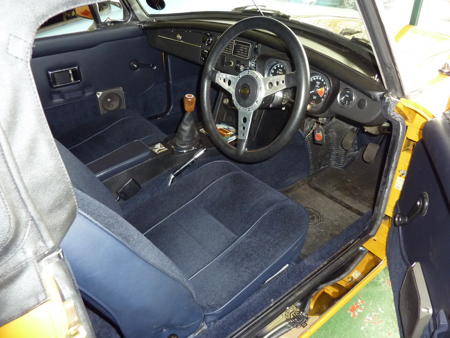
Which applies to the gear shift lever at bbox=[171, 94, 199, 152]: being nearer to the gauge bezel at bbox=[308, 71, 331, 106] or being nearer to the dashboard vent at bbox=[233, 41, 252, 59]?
the dashboard vent at bbox=[233, 41, 252, 59]

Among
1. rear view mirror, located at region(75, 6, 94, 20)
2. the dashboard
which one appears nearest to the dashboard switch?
the dashboard

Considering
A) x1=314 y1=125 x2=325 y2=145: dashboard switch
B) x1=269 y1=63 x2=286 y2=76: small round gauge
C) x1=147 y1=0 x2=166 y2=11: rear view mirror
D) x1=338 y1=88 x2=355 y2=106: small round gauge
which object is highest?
x1=147 y1=0 x2=166 y2=11: rear view mirror

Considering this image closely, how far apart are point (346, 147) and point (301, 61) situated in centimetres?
88

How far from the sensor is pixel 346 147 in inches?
79.4

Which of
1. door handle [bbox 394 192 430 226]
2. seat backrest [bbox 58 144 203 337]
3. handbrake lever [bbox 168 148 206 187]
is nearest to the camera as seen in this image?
seat backrest [bbox 58 144 203 337]

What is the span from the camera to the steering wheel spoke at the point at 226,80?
1.48 metres

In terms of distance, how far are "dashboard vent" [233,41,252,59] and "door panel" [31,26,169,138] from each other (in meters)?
0.78

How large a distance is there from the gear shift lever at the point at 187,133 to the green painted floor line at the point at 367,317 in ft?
3.43

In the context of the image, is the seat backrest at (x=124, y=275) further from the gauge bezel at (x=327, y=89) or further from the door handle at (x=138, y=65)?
the door handle at (x=138, y=65)

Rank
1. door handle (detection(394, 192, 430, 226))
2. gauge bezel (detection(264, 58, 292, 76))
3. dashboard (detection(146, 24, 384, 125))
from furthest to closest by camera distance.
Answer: gauge bezel (detection(264, 58, 292, 76))
dashboard (detection(146, 24, 384, 125))
door handle (detection(394, 192, 430, 226))

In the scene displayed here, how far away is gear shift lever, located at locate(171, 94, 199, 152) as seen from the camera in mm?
1875

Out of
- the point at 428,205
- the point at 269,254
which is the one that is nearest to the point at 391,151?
the point at 428,205

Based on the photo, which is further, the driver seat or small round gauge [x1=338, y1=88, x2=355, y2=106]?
small round gauge [x1=338, y1=88, x2=355, y2=106]

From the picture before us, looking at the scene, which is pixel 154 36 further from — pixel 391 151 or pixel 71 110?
pixel 391 151
